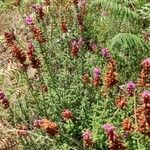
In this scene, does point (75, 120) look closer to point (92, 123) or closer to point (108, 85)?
point (92, 123)

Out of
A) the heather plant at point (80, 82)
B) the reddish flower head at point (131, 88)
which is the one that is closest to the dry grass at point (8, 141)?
the heather plant at point (80, 82)

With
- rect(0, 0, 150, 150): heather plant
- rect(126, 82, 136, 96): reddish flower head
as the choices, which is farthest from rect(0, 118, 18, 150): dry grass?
rect(126, 82, 136, 96): reddish flower head

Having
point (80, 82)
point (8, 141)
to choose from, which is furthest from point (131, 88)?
point (8, 141)

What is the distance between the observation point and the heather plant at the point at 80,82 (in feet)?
10.0

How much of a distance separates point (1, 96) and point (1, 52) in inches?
90.9

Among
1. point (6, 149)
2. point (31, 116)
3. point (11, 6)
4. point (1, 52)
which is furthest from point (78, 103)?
point (11, 6)

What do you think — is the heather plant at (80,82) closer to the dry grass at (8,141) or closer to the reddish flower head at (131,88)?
the reddish flower head at (131,88)

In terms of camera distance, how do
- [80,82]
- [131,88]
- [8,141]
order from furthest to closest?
[80,82]
[8,141]
[131,88]

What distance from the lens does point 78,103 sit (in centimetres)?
377

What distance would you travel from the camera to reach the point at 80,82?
151 inches

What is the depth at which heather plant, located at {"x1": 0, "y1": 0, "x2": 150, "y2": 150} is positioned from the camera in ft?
10.0

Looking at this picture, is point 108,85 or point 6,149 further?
point 6,149

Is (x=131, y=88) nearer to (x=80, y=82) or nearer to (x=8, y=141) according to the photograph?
(x=80, y=82)

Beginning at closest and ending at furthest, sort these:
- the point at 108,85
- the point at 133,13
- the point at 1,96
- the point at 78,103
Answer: the point at 108,85
the point at 1,96
the point at 78,103
the point at 133,13
